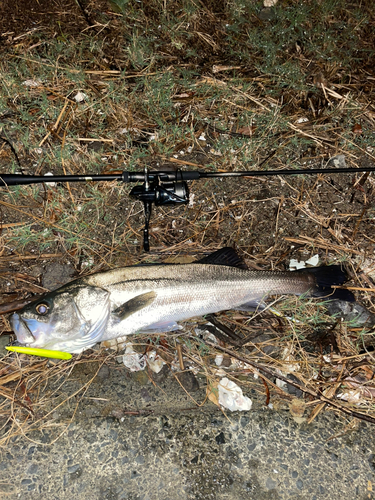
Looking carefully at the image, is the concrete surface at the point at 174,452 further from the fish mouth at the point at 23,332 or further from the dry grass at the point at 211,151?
the fish mouth at the point at 23,332

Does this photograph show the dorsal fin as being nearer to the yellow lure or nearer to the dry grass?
the dry grass

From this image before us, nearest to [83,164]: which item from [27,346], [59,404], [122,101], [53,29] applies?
[122,101]

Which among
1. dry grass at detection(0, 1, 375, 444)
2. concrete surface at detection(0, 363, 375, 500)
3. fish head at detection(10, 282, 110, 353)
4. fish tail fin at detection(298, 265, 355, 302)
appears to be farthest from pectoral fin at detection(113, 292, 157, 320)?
fish tail fin at detection(298, 265, 355, 302)

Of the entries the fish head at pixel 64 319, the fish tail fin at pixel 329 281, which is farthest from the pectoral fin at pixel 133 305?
the fish tail fin at pixel 329 281

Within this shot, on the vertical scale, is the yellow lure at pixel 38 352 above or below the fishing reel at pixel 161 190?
below

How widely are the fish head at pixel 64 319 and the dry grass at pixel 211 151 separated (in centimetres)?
44

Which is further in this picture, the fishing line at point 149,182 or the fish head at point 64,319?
the fishing line at point 149,182

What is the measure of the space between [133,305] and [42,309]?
2.69 ft

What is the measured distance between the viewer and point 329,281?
3428mm

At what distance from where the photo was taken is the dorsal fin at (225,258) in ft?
10.9

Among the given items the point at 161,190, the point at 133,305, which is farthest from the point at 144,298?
the point at 161,190

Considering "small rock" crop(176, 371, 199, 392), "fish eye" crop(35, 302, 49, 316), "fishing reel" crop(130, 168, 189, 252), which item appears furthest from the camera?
"small rock" crop(176, 371, 199, 392)

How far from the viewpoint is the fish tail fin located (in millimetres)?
3422

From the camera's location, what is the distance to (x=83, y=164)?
12.3ft
